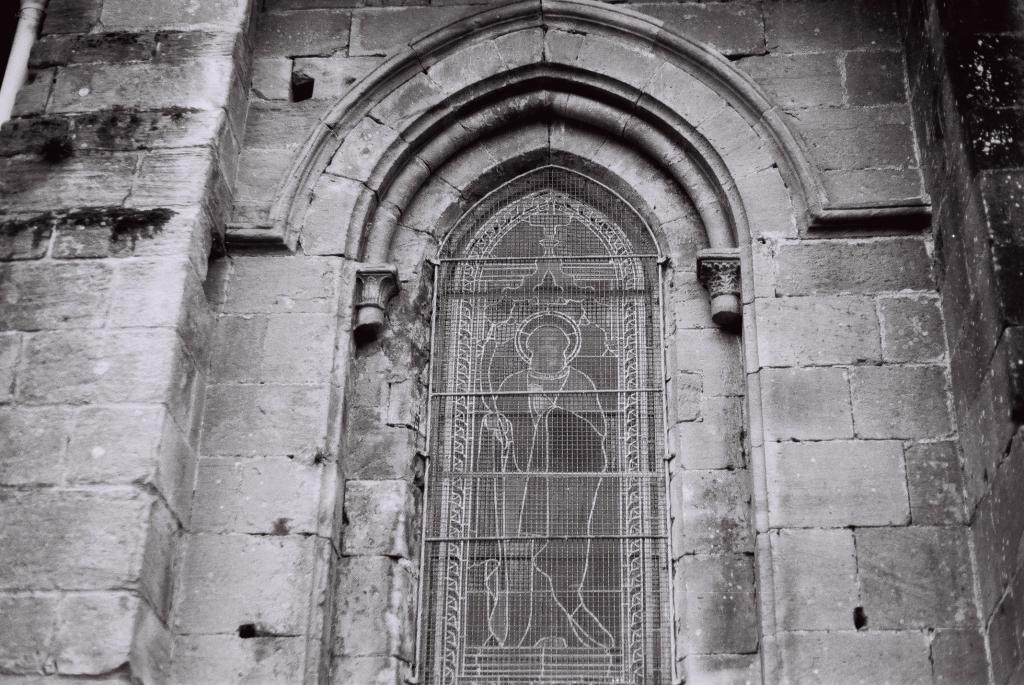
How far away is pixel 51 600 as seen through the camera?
16.3 ft

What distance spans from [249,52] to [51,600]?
3.06 m

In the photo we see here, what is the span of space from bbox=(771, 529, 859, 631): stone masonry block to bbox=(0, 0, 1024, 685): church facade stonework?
1 centimetres

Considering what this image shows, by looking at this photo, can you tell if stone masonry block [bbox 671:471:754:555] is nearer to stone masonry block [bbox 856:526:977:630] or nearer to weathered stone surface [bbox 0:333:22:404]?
stone masonry block [bbox 856:526:977:630]

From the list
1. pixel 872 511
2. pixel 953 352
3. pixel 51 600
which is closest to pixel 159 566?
pixel 51 600

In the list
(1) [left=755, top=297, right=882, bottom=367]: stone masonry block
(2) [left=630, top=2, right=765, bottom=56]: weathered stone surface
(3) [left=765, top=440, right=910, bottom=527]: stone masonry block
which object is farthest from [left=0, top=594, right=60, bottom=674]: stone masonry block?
(2) [left=630, top=2, right=765, bottom=56]: weathered stone surface

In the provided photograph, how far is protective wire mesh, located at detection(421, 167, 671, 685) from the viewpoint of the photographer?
571 cm

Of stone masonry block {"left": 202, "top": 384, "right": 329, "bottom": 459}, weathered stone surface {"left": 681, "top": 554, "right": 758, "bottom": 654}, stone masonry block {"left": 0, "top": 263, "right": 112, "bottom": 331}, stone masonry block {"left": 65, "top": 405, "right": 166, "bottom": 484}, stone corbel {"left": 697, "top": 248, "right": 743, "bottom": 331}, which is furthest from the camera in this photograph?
stone corbel {"left": 697, "top": 248, "right": 743, "bottom": 331}

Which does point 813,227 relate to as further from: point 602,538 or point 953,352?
point 602,538

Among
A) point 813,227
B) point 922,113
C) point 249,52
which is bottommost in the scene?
point 813,227

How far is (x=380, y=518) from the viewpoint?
19.2 ft

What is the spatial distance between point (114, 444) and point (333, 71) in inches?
96.1

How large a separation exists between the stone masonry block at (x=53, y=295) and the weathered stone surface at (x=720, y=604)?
2729 mm

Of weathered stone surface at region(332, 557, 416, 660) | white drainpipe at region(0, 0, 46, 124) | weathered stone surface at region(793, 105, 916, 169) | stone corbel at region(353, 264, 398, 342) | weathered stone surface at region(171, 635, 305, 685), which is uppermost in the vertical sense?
white drainpipe at region(0, 0, 46, 124)

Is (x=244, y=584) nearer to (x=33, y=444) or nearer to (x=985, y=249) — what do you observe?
(x=33, y=444)
